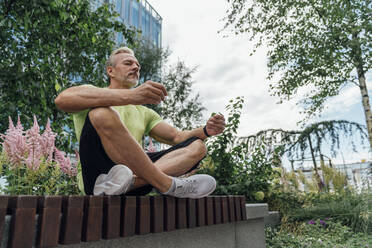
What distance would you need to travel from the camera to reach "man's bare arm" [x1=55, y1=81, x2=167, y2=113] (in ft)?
4.86

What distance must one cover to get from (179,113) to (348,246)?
12336 millimetres

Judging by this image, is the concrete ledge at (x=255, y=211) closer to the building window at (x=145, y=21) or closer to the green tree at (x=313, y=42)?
the green tree at (x=313, y=42)

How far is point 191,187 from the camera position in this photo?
1728mm

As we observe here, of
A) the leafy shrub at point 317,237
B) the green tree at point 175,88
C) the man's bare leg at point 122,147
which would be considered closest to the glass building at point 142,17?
the green tree at point 175,88

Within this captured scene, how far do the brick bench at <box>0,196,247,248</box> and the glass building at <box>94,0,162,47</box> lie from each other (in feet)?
65.4

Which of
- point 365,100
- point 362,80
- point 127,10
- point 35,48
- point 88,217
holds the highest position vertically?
point 127,10

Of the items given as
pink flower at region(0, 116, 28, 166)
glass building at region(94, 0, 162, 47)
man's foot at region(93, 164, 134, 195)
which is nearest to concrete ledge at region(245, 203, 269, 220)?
man's foot at region(93, 164, 134, 195)

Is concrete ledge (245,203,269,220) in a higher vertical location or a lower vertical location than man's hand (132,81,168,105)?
lower

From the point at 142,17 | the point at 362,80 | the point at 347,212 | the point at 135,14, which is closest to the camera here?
the point at 347,212

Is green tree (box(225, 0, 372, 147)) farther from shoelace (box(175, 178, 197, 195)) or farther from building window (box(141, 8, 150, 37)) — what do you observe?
building window (box(141, 8, 150, 37))

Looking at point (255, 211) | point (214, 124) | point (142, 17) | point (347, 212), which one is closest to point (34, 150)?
point (214, 124)

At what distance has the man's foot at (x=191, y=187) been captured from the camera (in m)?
1.65

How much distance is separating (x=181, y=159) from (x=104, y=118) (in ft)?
2.04

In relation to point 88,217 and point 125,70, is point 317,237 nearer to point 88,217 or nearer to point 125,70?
point 125,70
